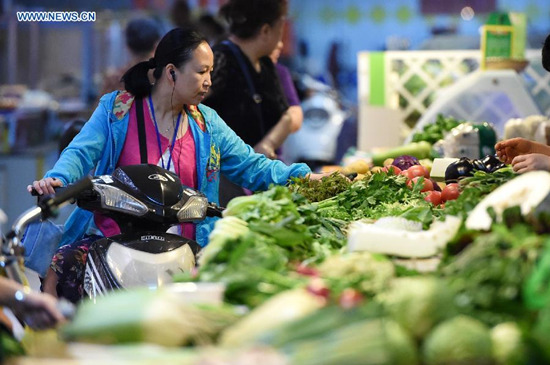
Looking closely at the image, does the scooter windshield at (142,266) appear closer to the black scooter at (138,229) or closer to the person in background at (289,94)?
the black scooter at (138,229)

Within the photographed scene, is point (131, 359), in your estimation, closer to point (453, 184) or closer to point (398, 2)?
point (453, 184)

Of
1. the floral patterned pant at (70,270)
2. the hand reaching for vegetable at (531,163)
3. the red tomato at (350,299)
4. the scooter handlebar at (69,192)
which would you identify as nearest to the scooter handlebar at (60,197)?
the scooter handlebar at (69,192)

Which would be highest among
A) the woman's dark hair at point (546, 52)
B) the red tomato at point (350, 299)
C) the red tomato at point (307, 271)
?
the woman's dark hair at point (546, 52)

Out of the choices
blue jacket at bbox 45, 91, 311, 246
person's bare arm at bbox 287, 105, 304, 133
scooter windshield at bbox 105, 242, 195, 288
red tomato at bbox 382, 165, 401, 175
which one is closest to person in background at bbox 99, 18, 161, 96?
person's bare arm at bbox 287, 105, 304, 133

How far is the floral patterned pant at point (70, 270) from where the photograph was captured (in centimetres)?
457

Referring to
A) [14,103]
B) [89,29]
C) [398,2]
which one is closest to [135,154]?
[14,103]

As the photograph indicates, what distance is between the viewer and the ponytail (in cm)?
508

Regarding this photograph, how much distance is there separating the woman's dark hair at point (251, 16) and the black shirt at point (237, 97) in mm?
163

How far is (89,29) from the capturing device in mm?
13289

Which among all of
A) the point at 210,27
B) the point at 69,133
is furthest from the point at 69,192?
the point at 210,27

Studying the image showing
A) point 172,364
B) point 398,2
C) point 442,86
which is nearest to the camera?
point 172,364

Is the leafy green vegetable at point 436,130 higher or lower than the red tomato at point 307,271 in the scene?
higher

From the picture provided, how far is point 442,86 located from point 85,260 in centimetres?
508

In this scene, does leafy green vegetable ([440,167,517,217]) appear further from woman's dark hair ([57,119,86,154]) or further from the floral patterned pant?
woman's dark hair ([57,119,86,154])
